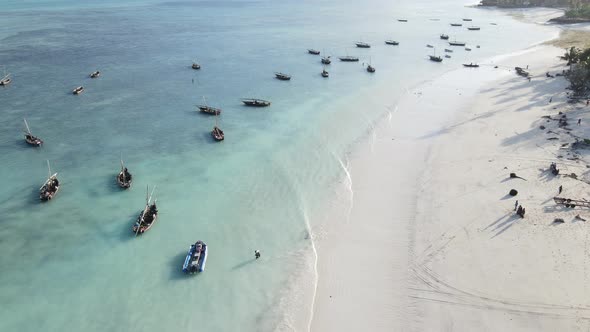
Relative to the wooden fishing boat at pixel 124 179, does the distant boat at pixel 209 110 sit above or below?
above

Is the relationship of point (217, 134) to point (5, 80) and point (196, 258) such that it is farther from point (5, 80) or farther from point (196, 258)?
point (5, 80)

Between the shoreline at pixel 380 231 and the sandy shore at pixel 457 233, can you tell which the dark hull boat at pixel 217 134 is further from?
the sandy shore at pixel 457 233

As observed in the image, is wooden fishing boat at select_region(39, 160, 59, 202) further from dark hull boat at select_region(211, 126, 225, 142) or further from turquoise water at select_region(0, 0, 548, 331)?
dark hull boat at select_region(211, 126, 225, 142)

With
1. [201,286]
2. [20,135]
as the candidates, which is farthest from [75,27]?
[201,286]

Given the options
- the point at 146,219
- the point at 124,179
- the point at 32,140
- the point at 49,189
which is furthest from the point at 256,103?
the point at 49,189

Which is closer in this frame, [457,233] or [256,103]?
[457,233]

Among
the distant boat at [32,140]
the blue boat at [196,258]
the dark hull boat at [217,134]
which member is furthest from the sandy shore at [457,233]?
the distant boat at [32,140]
